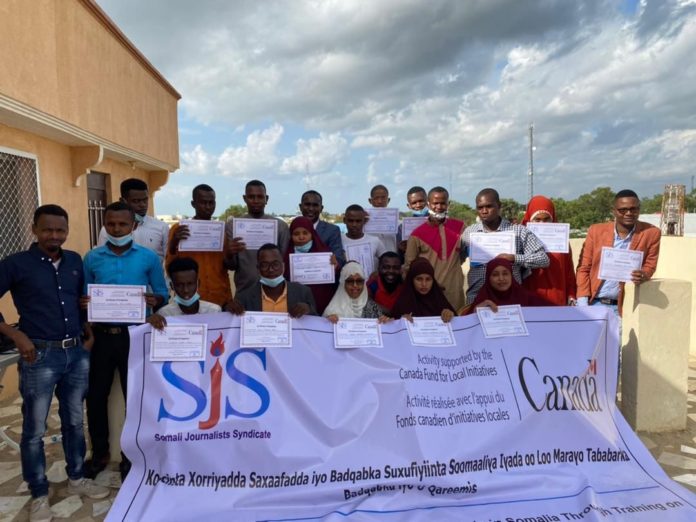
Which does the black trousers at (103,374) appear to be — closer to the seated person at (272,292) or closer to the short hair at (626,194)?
the seated person at (272,292)

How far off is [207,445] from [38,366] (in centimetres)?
126

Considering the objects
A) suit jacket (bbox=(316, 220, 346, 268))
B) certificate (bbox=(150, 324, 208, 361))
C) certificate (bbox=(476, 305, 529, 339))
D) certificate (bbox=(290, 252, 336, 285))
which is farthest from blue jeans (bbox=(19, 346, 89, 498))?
certificate (bbox=(476, 305, 529, 339))

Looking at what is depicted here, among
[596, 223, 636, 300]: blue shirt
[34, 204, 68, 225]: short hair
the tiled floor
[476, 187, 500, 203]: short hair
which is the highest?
[476, 187, 500, 203]: short hair

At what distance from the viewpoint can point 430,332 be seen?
3547 mm

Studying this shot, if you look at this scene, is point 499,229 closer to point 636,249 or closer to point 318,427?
point 636,249

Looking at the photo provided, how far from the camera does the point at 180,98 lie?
13016 mm

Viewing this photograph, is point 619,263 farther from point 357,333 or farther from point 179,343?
point 179,343

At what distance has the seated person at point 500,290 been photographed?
12.4ft

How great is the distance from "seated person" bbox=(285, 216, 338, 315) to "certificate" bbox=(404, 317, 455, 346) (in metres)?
1.04

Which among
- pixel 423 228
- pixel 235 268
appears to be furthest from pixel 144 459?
pixel 423 228

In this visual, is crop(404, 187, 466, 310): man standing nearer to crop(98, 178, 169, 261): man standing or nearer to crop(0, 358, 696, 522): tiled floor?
crop(0, 358, 696, 522): tiled floor

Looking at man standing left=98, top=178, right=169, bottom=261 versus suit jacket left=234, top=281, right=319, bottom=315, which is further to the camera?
man standing left=98, top=178, right=169, bottom=261

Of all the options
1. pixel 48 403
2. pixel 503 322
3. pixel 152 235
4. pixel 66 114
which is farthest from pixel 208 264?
pixel 66 114

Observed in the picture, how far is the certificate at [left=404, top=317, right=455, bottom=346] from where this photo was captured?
3504 mm
